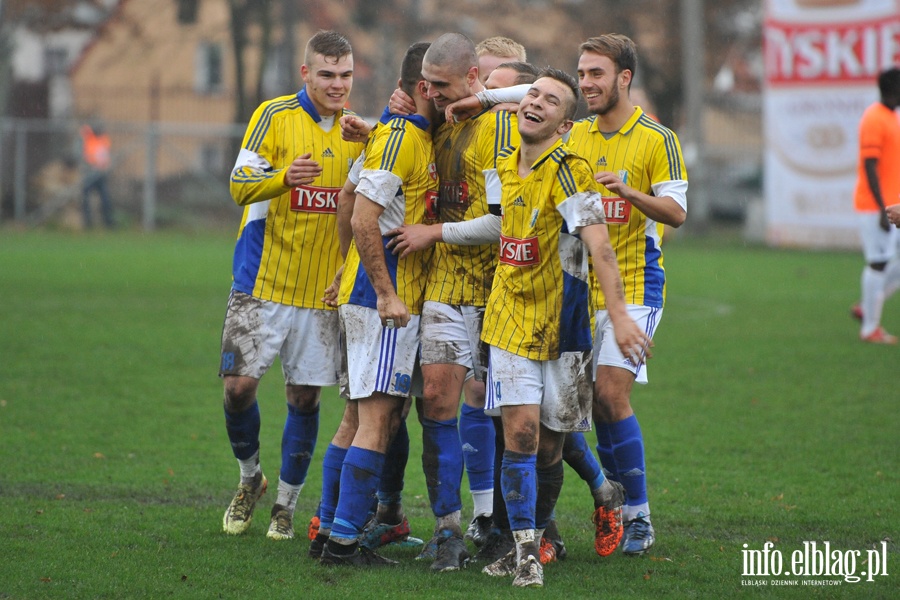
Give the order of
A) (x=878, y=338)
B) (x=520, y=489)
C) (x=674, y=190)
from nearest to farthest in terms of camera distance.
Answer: (x=520, y=489), (x=674, y=190), (x=878, y=338)

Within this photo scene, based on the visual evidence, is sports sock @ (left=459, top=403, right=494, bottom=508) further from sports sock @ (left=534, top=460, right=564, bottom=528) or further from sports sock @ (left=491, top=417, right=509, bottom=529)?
sports sock @ (left=534, top=460, right=564, bottom=528)

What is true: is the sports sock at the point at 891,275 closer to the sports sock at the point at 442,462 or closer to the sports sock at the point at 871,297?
the sports sock at the point at 871,297

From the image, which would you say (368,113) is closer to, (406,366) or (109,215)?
(109,215)

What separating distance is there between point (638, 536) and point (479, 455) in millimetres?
805

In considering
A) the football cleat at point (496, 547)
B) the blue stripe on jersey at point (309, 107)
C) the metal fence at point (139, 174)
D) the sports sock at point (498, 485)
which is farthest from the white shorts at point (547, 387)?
the metal fence at point (139, 174)

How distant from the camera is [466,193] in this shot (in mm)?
5207

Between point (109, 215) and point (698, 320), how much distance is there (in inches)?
663

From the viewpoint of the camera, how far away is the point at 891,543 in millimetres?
5453

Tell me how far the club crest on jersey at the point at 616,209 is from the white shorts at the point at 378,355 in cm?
106

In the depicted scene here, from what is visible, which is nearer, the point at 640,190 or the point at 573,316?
the point at 573,316

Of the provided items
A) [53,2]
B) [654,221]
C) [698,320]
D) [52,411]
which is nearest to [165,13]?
[53,2]

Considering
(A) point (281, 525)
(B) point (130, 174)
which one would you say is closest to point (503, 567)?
(A) point (281, 525)

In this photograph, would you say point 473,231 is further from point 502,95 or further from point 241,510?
point 241,510

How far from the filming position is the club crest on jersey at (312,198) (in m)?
5.75
